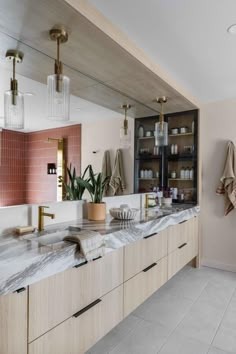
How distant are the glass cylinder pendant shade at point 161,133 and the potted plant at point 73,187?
1267 mm

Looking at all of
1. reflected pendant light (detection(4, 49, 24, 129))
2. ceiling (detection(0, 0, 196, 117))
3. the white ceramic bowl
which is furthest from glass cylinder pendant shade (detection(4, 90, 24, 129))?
the white ceramic bowl

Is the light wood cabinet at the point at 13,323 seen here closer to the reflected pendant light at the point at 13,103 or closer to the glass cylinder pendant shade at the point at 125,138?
the reflected pendant light at the point at 13,103

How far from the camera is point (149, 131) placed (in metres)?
3.06

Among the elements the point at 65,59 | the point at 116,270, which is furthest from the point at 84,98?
the point at 116,270

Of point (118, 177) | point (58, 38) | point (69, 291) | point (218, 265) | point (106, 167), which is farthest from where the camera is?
point (218, 265)

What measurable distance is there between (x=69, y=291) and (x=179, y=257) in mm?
1627

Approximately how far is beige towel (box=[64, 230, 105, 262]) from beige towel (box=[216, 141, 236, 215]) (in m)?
2.17

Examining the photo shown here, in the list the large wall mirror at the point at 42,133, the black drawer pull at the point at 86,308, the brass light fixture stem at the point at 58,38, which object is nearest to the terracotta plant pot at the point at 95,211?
the large wall mirror at the point at 42,133

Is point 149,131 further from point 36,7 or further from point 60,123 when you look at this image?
point 36,7

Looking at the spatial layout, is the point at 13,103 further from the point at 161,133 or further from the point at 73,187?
the point at 161,133

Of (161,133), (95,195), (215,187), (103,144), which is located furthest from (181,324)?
(161,133)

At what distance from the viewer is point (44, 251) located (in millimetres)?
1185

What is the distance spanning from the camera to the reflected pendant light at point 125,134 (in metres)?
2.64

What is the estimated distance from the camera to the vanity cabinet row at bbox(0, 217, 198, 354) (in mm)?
1058
